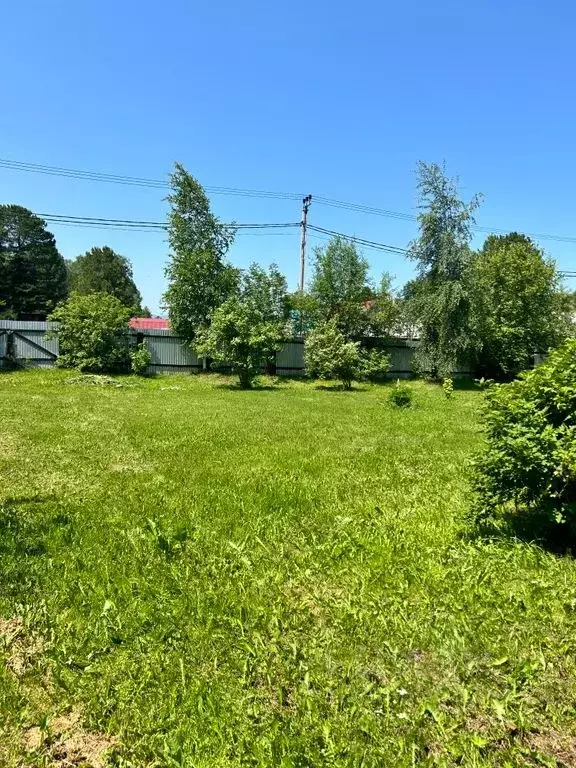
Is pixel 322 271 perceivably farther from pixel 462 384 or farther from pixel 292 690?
pixel 292 690

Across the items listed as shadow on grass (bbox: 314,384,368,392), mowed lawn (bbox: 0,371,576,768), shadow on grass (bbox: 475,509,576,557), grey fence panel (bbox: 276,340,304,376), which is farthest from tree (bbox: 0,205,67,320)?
shadow on grass (bbox: 475,509,576,557)

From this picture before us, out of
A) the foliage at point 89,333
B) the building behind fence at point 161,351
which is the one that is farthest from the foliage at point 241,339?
the foliage at point 89,333

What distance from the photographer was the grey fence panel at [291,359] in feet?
60.9

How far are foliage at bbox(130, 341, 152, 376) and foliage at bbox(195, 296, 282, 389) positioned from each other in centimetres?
207

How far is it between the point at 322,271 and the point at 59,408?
12.5m

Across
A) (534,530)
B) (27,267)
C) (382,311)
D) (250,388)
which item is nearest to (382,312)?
(382,311)

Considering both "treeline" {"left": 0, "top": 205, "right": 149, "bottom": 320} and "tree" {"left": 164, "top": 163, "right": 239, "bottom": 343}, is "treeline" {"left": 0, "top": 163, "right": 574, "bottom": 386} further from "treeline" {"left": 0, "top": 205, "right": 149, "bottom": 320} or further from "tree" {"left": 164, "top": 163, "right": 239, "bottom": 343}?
"treeline" {"left": 0, "top": 205, "right": 149, "bottom": 320}

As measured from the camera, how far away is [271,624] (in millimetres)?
2537

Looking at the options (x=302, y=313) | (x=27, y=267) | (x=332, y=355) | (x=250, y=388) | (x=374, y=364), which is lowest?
(x=250, y=388)

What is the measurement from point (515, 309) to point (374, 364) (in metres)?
6.28

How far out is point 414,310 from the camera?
1852cm

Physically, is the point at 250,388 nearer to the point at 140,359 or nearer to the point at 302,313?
the point at 140,359

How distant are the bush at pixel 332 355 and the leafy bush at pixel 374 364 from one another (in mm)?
382

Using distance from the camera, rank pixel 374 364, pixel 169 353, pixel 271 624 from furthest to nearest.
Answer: pixel 374 364 < pixel 169 353 < pixel 271 624
